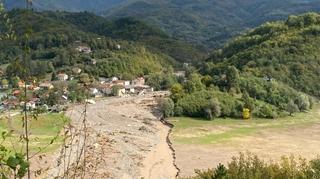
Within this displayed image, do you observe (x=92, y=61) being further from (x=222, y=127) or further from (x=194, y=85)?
(x=222, y=127)

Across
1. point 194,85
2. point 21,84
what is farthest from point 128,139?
point 21,84

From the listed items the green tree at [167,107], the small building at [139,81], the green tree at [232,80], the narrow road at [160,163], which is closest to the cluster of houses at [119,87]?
the small building at [139,81]

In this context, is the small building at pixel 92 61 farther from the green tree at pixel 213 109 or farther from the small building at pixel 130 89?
the green tree at pixel 213 109

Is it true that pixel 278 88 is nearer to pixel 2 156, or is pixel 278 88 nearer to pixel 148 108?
pixel 148 108

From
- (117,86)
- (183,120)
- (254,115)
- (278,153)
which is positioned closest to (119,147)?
(278,153)

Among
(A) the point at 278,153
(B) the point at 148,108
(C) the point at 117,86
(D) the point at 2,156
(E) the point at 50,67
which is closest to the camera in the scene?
(D) the point at 2,156

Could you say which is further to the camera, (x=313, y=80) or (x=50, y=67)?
(x=50, y=67)
